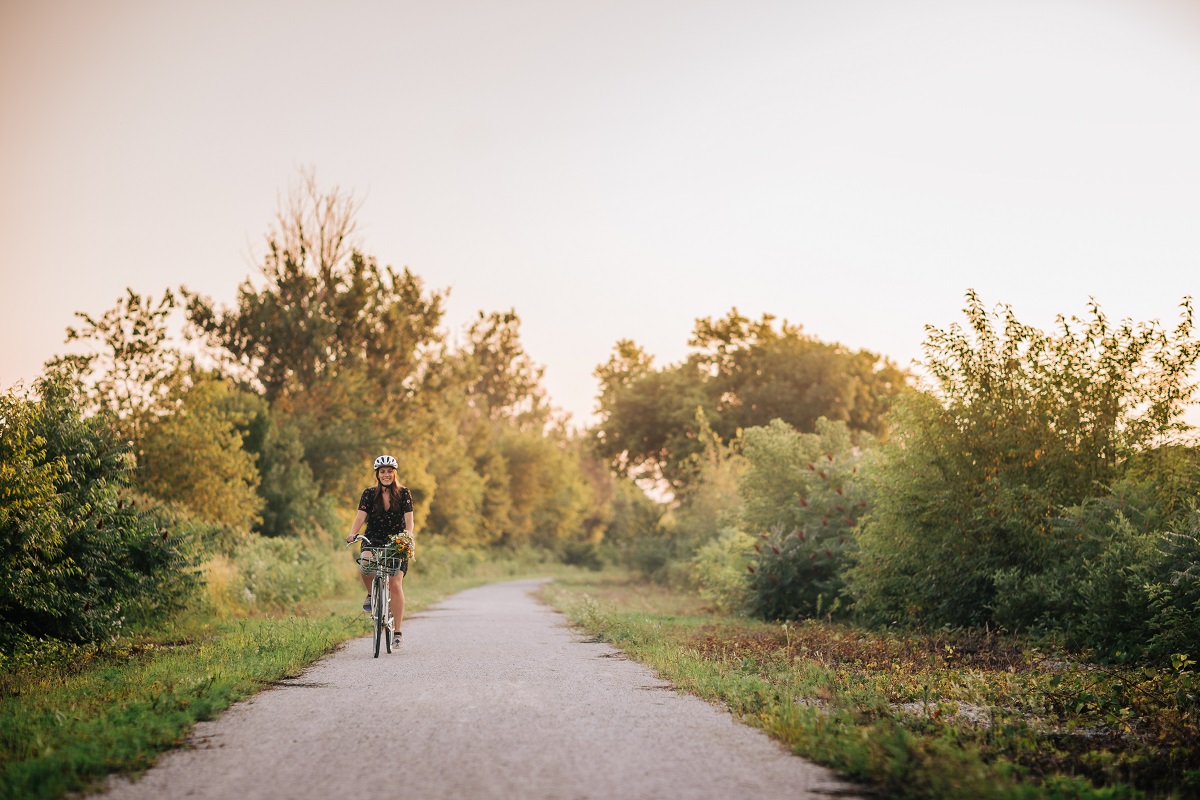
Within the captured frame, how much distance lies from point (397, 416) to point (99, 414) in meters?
26.3

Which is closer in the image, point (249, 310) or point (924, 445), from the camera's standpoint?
point (924, 445)

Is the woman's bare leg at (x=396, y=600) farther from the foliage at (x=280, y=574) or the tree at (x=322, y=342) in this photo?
the tree at (x=322, y=342)

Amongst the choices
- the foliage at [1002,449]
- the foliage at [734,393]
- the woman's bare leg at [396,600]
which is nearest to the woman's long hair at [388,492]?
the woman's bare leg at [396,600]

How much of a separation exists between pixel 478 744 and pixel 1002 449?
33.0 ft

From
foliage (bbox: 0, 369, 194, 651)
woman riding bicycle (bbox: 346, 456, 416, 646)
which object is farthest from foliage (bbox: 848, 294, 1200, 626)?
foliage (bbox: 0, 369, 194, 651)

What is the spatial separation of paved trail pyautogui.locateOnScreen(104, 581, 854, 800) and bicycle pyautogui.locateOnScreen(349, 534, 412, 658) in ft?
4.80

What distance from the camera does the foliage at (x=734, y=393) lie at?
43.7 m

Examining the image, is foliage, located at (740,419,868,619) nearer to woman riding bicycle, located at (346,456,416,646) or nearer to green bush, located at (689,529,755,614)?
green bush, located at (689,529,755,614)

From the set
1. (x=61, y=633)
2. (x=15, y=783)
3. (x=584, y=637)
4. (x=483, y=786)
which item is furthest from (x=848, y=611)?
(x=15, y=783)

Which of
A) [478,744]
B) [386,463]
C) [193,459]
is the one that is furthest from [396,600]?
[193,459]

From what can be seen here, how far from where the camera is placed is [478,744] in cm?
659

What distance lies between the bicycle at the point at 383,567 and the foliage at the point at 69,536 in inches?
117

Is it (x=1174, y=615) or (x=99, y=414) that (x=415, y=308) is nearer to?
(x=99, y=414)

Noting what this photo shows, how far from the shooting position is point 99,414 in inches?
595
